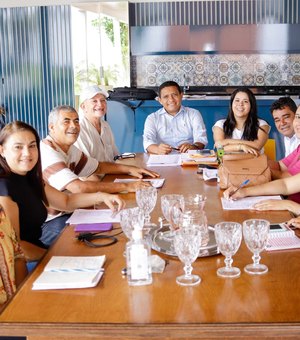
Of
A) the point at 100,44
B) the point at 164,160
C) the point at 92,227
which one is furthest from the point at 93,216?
the point at 100,44

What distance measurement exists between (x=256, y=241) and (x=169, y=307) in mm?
382

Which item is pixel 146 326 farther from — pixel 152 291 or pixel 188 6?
pixel 188 6

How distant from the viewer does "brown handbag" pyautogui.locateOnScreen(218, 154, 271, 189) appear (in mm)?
2646

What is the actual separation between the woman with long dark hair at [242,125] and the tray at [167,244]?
2269 millimetres

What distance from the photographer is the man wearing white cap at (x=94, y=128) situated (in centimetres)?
389

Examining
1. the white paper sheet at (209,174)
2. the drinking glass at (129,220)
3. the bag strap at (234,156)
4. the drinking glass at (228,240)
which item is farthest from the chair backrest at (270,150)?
the drinking glass at (228,240)

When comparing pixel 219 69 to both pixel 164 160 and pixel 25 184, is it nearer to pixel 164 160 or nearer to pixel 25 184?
pixel 164 160

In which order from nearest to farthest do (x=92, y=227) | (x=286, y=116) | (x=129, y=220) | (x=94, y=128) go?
(x=129, y=220), (x=92, y=227), (x=286, y=116), (x=94, y=128)

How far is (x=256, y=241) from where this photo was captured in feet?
5.10

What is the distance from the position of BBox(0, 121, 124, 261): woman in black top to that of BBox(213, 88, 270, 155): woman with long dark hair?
2026 mm

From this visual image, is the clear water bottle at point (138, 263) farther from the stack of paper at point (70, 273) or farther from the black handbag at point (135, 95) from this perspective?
the black handbag at point (135, 95)

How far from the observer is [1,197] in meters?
2.12

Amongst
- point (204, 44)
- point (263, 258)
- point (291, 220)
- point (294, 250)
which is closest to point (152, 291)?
point (263, 258)

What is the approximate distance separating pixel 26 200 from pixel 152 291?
1.06 metres
